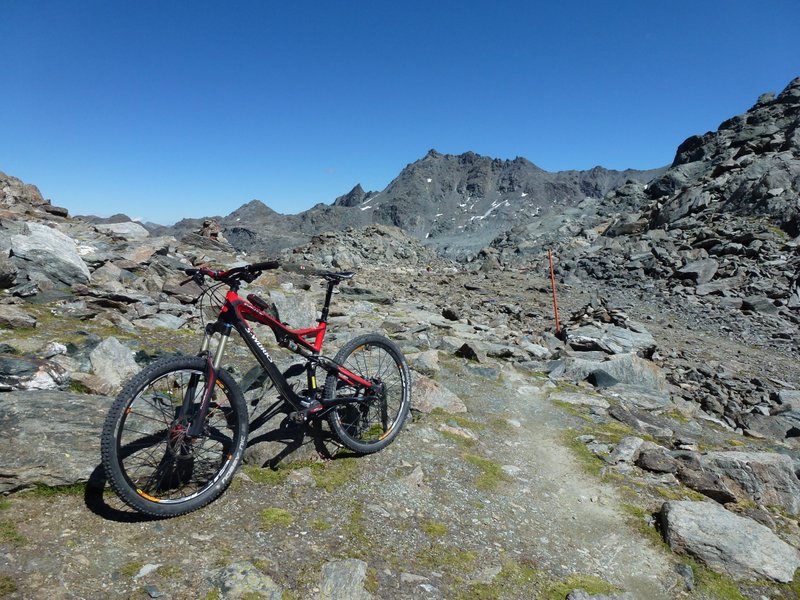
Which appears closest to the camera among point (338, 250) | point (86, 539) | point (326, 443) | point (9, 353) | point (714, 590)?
point (86, 539)

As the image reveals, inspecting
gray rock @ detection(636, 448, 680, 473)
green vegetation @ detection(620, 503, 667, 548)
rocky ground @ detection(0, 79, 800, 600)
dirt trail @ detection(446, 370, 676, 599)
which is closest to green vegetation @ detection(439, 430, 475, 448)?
rocky ground @ detection(0, 79, 800, 600)

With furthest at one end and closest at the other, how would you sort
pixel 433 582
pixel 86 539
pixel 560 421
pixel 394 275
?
pixel 394 275, pixel 560 421, pixel 433 582, pixel 86 539

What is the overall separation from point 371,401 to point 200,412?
2.70m

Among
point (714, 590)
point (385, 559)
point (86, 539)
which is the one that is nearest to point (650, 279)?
point (714, 590)

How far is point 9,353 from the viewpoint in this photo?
7.72 meters

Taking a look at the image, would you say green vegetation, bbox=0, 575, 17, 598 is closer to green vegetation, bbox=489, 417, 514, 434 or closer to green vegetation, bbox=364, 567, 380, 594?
green vegetation, bbox=364, 567, 380, 594

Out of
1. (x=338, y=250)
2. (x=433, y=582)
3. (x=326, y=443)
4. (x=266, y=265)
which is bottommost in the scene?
(x=433, y=582)

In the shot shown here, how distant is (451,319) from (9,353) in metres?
13.6

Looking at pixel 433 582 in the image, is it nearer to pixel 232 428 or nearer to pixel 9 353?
pixel 232 428

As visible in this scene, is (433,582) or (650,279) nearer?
(433,582)

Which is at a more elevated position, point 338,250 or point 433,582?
point 338,250

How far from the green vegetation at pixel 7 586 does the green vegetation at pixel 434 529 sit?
3.68m

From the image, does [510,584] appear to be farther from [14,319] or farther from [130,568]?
[14,319]

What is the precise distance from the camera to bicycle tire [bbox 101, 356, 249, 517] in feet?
13.6
